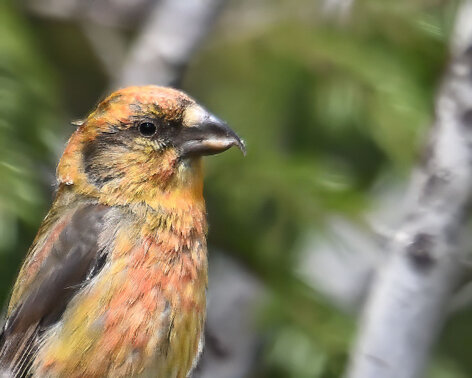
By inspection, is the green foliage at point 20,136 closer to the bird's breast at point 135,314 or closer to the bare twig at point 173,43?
the bare twig at point 173,43

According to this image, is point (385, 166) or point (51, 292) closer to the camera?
point (51, 292)

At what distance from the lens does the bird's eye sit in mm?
4426

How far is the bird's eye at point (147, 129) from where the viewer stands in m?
4.43

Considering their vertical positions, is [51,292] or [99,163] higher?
[99,163]

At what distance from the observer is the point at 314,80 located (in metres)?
5.83

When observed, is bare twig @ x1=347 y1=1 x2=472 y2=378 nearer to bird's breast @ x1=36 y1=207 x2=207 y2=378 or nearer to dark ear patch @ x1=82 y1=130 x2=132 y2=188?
bird's breast @ x1=36 y1=207 x2=207 y2=378

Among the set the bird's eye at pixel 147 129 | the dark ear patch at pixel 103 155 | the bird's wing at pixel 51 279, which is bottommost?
the bird's wing at pixel 51 279

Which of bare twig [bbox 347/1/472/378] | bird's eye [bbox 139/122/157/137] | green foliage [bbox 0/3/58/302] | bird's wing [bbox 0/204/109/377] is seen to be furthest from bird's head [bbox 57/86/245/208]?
bare twig [bbox 347/1/472/378]

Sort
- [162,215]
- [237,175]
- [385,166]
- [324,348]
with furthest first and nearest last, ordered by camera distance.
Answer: [385,166] → [237,175] → [324,348] → [162,215]

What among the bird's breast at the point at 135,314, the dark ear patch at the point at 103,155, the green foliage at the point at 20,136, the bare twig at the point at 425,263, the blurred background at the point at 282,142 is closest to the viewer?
the bare twig at the point at 425,263

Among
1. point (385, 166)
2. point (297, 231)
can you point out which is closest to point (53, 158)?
point (297, 231)

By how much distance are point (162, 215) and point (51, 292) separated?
1.73 ft

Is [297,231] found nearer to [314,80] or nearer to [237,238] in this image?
[237,238]

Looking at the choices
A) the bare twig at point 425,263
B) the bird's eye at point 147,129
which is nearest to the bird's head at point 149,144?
the bird's eye at point 147,129
